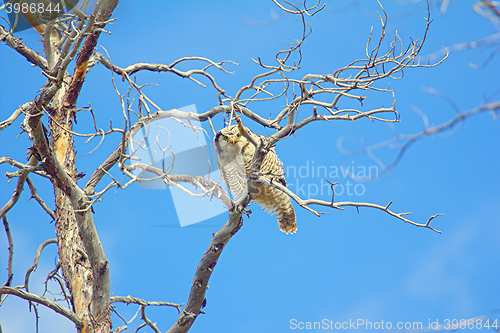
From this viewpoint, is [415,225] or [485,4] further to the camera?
[415,225]

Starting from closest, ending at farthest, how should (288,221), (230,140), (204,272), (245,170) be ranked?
(204,272) → (230,140) → (245,170) → (288,221)

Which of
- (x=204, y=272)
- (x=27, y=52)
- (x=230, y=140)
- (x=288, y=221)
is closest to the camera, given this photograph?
(x=204, y=272)

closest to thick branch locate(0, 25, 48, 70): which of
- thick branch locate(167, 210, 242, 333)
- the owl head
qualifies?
the owl head

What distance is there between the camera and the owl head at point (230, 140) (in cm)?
491

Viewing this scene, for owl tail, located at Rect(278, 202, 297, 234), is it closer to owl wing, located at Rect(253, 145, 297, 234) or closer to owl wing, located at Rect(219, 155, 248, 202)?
owl wing, located at Rect(253, 145, 297, 234)

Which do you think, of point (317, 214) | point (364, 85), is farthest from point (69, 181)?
point (364, 85)

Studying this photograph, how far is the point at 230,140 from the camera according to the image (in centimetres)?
490

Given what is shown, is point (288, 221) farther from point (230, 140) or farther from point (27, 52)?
point (27, 52)

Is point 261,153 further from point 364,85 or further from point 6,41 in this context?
point 6,41

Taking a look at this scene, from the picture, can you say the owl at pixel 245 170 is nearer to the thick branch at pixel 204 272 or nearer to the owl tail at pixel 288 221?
the owl tail at pixel 288 221

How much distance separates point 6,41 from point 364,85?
10.9 feet

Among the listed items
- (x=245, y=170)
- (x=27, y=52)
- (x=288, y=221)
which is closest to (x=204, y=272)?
(x=245, y=170)

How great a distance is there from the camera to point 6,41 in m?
3.85

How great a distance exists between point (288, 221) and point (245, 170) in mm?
929
